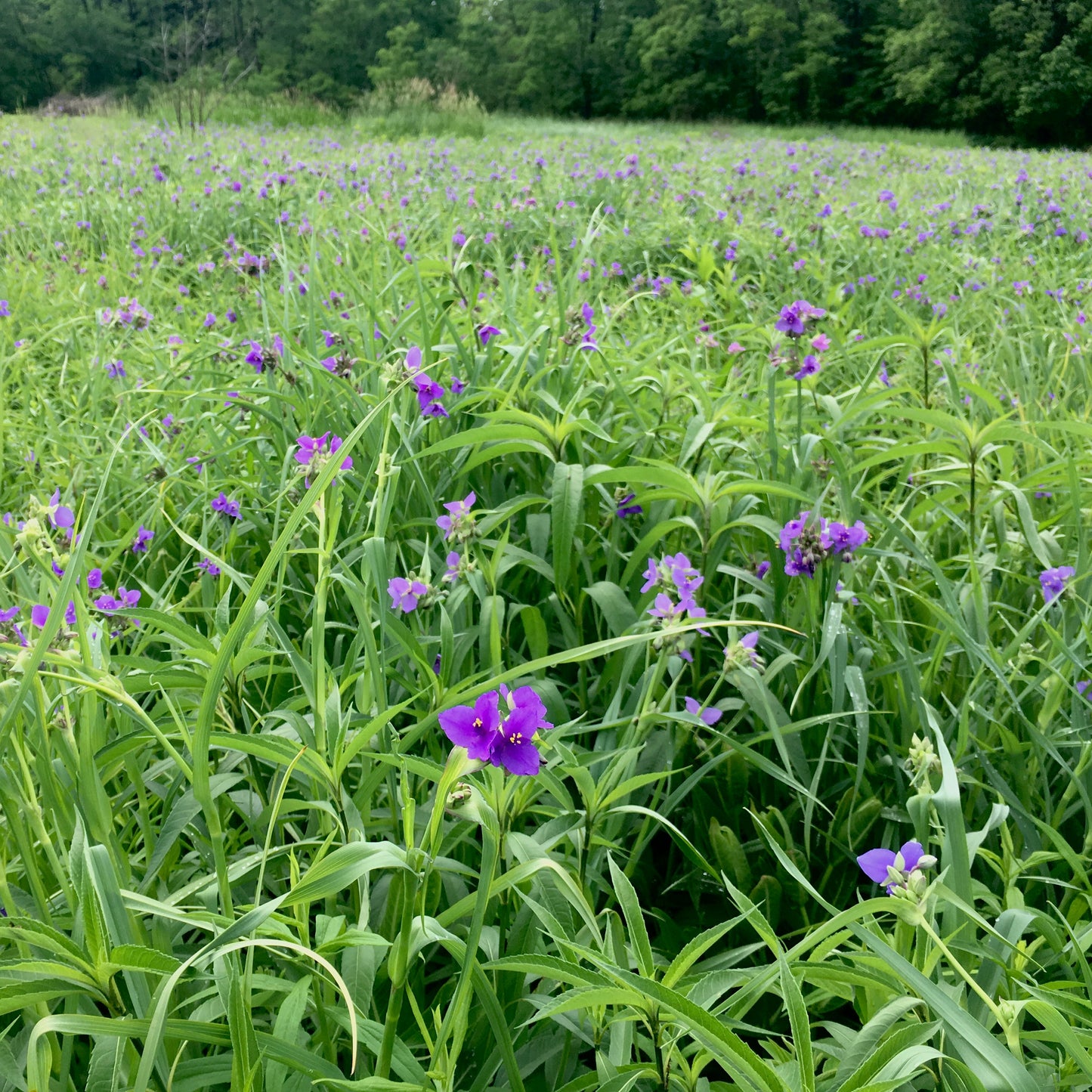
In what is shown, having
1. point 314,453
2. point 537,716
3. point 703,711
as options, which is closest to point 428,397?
point 314,453

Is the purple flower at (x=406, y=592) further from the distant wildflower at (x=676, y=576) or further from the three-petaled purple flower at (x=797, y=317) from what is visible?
the three-petaled purple flower at (x=797, y=317)

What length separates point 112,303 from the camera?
2973 mm

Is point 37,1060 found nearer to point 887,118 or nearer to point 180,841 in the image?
point 180,841

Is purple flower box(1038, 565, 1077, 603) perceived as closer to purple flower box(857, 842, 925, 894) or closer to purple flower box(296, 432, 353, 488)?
purple flower box(857, 842, 925, 894)

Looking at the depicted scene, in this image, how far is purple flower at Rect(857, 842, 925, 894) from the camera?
23.6 inches

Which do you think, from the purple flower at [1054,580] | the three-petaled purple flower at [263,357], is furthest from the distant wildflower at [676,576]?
the three-petaled purple flower at [263,357]

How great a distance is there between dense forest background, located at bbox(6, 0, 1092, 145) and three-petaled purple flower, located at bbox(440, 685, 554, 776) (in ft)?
57.7

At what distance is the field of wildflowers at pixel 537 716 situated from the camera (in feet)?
2.03

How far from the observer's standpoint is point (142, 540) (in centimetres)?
140

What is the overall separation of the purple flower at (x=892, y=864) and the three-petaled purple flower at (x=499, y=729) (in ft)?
A: 0.85

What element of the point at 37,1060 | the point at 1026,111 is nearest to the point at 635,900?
the point at 37,1060

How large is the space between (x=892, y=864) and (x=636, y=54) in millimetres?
31927

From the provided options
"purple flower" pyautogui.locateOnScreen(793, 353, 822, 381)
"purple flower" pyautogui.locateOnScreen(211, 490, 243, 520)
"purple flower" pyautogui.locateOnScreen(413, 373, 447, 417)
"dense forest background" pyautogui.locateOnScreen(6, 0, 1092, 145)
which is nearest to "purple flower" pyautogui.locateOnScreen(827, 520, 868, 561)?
"purple flower" pyautogui.locateOnScreen(793, 353, 822, 381)

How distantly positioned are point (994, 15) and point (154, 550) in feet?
83.8
